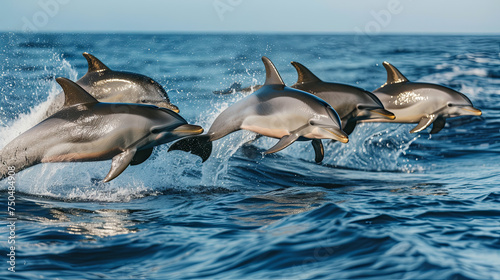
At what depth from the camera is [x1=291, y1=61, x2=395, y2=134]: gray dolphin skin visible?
9.35m

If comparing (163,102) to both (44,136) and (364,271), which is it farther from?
(364,271)

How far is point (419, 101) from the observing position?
1069 centimetres

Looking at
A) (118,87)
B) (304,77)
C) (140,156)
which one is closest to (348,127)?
(304,77)

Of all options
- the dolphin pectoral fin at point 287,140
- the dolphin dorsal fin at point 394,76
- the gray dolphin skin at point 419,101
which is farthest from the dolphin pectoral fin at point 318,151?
the dolphin dorsal fin at point 394,76

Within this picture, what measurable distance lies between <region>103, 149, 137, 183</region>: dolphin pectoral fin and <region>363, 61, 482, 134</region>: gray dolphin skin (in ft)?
15.9

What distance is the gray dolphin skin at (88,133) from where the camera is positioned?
7.55 meters

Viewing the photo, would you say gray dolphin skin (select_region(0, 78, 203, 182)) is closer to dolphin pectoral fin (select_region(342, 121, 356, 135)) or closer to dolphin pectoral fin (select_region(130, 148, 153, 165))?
dolphin pectoral fin (select_region(130, 148, 153, 165))

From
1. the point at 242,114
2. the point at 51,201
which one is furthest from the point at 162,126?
the point at 51,201

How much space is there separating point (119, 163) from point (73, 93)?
1.05 metres

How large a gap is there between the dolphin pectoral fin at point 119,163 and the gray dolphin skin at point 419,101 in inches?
191

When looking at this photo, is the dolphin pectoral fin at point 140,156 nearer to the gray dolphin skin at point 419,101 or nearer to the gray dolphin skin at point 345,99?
the gray dolphin skin at point 345,99

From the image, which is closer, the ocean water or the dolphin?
the ocean water

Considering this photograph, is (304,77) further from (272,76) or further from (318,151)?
(318,151)

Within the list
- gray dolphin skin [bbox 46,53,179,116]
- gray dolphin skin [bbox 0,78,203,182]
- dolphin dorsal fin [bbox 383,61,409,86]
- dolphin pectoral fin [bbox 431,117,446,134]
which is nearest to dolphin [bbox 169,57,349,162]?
gray dolphin skin [bbox 0,78,203,182]
